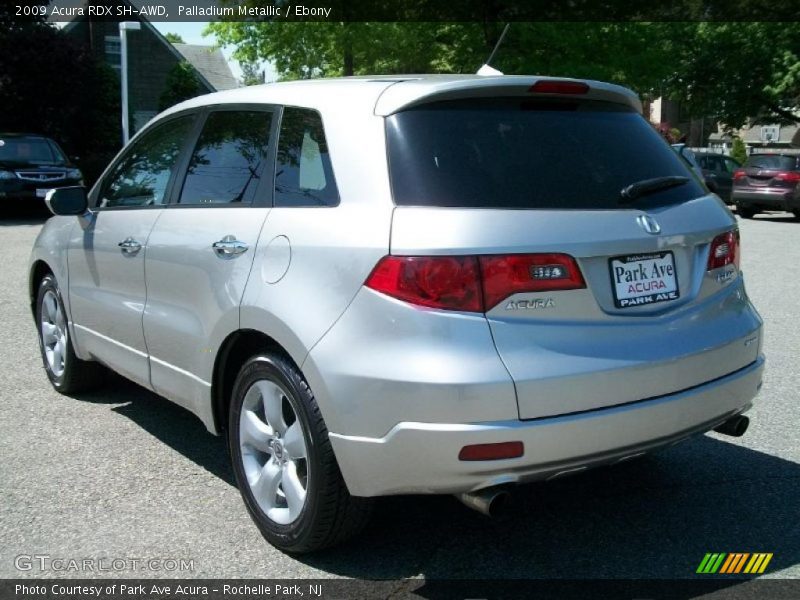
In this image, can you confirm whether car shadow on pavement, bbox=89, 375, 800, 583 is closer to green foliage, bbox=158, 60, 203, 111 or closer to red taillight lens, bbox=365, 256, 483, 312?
red taillight lens, bbox=365, 256, 483, 312

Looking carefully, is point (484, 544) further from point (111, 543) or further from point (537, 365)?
point (111, 543)

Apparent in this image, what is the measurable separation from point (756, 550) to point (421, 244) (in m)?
1.85

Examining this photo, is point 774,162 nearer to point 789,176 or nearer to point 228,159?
point 789,176

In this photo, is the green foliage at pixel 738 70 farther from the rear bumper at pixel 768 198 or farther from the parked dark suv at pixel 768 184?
the rear bumper at pixel 768 198

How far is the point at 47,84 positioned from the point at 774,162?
20.8 meters

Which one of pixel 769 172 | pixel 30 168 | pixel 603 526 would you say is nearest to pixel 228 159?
pixel 603 526

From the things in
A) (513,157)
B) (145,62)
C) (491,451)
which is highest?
(145,62)

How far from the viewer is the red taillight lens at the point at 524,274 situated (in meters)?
2.97

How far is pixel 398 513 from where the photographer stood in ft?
13.1

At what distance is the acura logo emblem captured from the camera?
3.29 metres

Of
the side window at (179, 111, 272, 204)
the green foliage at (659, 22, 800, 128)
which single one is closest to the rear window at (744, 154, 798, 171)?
the green foliage at (659, 22, 800, 128)

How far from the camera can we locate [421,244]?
298cm

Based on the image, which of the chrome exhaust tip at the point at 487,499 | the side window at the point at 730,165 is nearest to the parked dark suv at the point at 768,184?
the side window at the point at 730,165

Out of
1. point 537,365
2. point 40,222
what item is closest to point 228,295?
point 537,365
